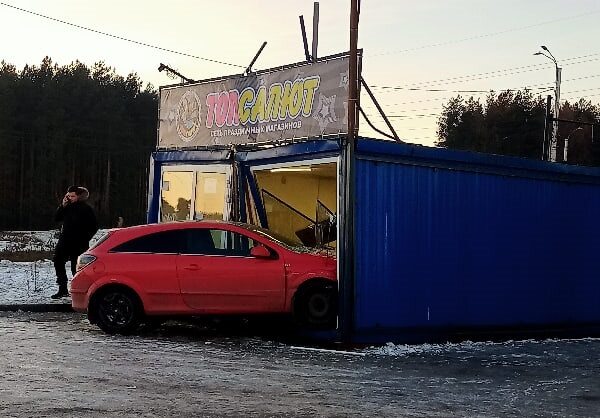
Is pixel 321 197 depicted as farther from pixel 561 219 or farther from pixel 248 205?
pixel 561 219

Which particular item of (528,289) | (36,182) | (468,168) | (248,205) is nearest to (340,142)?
(468,168)

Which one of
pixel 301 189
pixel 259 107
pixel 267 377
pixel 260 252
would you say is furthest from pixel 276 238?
pixel 301 189

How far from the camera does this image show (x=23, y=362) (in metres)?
8.52

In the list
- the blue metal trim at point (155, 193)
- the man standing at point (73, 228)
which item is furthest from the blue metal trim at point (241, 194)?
the man standing at point (73, 228)

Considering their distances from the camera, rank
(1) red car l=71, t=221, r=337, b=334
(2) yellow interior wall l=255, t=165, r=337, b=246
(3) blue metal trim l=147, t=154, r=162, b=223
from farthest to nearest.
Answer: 1. (3) blue metal trim l=147, t=154, r=162, b=223
2. (2) yellow interior wall l=255, t=165, r=337, b=246
3. (1) red car l=71, t=221, r=337, b=334

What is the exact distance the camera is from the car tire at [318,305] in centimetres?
1095

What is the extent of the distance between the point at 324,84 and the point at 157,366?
504cm

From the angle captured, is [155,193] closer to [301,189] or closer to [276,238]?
[301,189]

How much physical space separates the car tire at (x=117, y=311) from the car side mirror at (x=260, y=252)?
5.70 ft

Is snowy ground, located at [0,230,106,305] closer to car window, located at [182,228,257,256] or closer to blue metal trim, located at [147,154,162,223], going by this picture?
blue metal trim, located at [147,154,162,223]

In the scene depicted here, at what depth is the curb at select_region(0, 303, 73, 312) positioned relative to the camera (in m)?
13.6

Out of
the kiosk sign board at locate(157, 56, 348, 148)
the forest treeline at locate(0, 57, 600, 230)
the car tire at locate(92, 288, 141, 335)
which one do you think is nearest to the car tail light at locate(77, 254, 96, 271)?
the car tire at locate(92, 288, 141, 335)

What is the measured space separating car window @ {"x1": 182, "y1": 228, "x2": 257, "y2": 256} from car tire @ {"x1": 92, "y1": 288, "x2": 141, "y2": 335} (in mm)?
1012

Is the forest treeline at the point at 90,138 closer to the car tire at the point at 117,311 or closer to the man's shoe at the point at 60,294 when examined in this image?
the man's shoe at the point at 60,294
